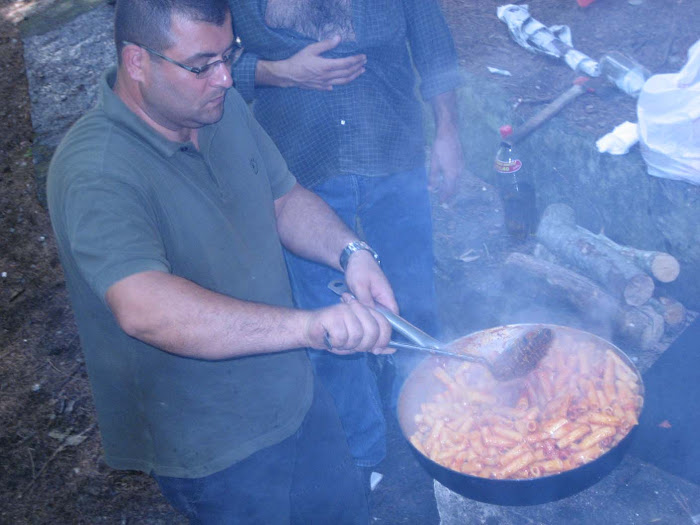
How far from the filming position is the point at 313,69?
12.0 feet

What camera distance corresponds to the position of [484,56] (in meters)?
6.46

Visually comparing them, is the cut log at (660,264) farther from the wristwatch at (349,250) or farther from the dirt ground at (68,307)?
the wristwatch at (349,250)

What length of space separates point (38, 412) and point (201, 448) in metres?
3.26

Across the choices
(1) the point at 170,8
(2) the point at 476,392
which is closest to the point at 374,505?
(2) the point at 476,392

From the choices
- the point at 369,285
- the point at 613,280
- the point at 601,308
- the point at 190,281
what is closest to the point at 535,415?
the point at 369,285

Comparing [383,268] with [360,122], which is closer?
[360,122]

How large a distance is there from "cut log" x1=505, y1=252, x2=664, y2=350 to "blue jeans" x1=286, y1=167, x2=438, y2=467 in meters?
1.18

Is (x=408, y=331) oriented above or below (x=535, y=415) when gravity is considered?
above

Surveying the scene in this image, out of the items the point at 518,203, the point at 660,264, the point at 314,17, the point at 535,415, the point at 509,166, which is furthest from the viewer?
the point at 518,203

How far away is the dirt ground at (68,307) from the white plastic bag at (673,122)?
609 mm

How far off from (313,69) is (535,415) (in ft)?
7.55

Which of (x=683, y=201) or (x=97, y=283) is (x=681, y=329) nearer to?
(x=683, y=201)

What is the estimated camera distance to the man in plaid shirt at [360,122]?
3760mm

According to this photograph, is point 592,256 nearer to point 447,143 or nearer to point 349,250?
point 447,143
